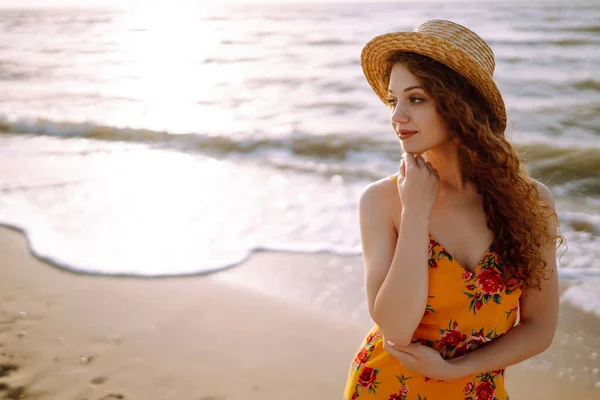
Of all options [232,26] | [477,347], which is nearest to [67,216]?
[477,347]

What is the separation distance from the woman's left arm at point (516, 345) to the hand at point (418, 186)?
40 centimetres

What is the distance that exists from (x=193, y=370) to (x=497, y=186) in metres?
2.43

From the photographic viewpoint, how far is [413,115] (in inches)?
82.7

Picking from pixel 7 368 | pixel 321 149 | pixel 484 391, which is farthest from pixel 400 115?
pixel 321 149

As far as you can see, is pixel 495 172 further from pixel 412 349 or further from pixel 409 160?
pixel 412 349

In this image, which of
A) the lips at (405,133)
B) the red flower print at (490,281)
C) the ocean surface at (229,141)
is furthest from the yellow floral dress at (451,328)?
the ocean surface at (229,141)

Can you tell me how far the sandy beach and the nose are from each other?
6.84ft

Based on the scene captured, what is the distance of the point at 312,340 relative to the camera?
4.23 meters

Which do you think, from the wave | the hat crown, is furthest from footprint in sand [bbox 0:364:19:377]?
the wave

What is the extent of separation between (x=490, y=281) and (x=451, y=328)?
0.19 m

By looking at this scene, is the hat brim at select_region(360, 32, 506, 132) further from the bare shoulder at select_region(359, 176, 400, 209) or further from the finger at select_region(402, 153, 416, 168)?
the bare shoulder at select_region(359, 176, 400, 209)

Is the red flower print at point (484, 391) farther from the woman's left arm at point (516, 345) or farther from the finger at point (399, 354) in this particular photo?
the finger at point (399, 354)

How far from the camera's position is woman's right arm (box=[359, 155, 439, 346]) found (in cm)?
200

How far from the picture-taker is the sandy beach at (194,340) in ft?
12.2
